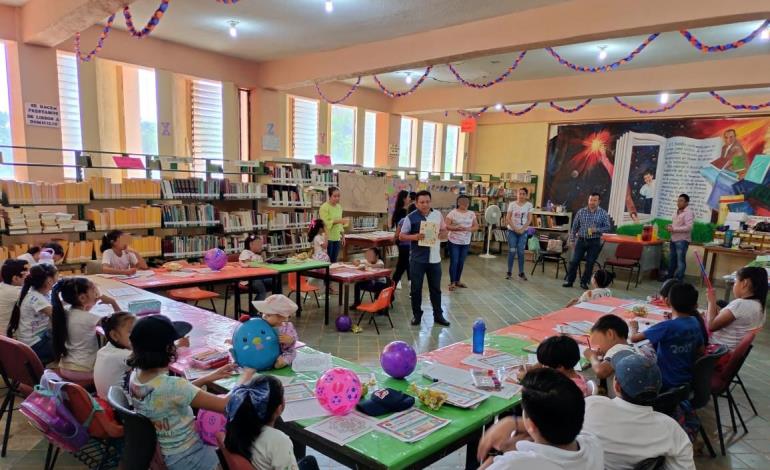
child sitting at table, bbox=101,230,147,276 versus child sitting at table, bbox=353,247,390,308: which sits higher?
child sitting at table, bbox=101,230,147,276

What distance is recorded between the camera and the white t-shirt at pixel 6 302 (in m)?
3.37

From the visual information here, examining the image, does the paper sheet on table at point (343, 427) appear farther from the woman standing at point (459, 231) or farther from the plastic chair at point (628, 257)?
the plastic chair at point (628, 257)

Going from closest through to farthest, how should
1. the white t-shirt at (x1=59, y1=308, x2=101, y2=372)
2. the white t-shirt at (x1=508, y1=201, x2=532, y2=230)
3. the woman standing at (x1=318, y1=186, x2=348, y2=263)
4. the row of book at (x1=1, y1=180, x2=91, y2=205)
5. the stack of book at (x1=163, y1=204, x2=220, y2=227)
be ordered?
→ the white t-shirt at (x1=59, y1=308, x2=101, y2=372)
the row of book at (x1=1, y1=180, x2=91, y2=205)
the stack of book at (x1=163, y1=204, x2=220, y2=227)
the woman standing at (x1=318, y1=186, x2=348, y2=263)
the white t-shirt at (x1=508, y1=201, x2=532, y2=230)

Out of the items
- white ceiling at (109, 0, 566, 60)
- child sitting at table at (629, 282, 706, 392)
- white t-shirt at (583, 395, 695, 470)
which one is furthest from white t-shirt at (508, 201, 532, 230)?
white t-shirt at (583, 395, 695, 470)

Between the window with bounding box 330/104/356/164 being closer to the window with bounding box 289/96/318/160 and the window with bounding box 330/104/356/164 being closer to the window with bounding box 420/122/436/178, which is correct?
the window with bounding box 289/96/318/160

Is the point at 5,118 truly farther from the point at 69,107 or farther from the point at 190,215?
the point at 190,215

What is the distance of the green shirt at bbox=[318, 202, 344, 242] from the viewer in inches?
285

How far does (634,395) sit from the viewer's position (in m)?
1.84

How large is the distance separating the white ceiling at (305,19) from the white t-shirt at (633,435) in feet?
14.6

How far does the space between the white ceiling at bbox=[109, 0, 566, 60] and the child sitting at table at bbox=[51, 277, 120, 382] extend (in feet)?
12.1

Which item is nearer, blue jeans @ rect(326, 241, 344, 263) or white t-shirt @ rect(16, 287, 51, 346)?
white t-shirt @ rect(16, 287, 51, 346)

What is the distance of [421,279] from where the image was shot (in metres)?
5.48

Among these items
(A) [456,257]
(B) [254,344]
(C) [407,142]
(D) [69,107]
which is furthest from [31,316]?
(C) [407,142]

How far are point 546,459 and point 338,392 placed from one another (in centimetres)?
88
